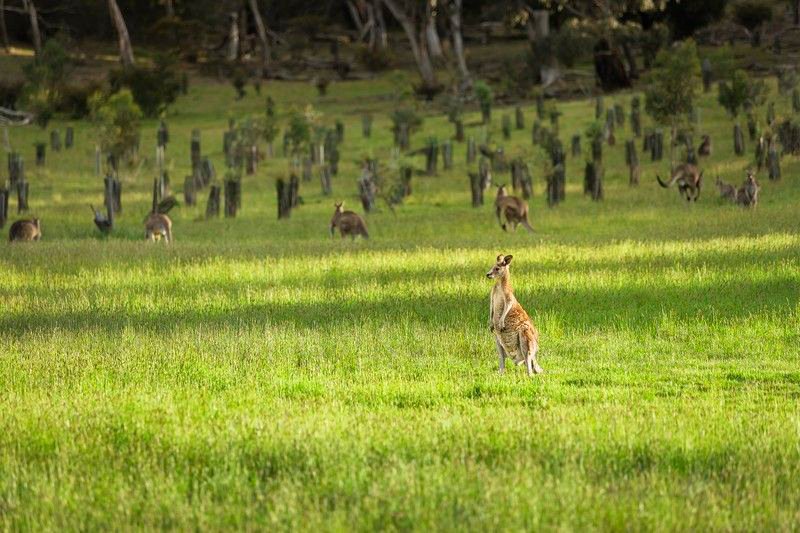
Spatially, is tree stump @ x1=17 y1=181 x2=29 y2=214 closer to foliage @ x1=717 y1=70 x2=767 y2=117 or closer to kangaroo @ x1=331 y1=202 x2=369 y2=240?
kangaroo @ x1=331 y1=202 x2=369 y2=240

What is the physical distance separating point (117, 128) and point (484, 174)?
12746 millimetres

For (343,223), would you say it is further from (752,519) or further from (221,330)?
(752,519)

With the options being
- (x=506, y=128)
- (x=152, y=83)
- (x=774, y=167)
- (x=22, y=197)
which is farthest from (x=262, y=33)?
(x=774, y=167)

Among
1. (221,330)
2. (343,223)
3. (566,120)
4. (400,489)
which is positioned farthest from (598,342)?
(566,120)

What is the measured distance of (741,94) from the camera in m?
46.2

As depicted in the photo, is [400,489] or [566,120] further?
[566,120]

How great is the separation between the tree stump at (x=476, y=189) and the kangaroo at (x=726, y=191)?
5636 mm

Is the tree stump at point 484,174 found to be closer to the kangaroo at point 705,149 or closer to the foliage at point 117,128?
the kangaroo at point 705,149

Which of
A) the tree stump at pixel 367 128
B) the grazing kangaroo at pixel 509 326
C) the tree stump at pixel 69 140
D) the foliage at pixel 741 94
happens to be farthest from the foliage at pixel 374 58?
the grazing kangaroo at pixel 509 326

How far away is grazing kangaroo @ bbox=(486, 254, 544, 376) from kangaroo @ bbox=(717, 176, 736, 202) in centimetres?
2041

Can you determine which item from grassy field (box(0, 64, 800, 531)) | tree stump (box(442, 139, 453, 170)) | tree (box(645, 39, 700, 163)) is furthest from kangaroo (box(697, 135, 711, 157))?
grassy field (box(0, 64, 800, 531))

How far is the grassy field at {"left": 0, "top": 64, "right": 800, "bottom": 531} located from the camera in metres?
8.16

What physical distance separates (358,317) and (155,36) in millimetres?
62831

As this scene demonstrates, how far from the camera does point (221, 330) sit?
16016mm
